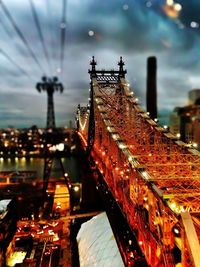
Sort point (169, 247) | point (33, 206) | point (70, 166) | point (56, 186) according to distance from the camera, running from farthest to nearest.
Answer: point (70, 166)
point (56, 186)
point (33, 206)
point (169, 247)

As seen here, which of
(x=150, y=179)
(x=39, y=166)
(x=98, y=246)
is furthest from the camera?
(x=39, y=166)

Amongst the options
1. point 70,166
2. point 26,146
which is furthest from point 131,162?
point 26,146

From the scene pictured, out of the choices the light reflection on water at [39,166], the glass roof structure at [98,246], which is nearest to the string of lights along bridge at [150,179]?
the glass roof structure at [98,246]

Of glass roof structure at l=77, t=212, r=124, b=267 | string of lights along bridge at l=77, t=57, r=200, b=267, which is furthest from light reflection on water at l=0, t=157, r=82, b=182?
string of lights along bridge at l=77, t=57, r=200, b=267

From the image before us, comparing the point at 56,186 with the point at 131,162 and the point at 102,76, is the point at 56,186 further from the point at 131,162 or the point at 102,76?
the point at 131,162

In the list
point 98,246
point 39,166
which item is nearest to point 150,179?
point 98,246

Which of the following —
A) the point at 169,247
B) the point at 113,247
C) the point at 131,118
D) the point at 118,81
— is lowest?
the point at 113,247

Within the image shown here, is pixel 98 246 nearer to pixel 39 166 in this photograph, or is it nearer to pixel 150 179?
pixel 150 179
